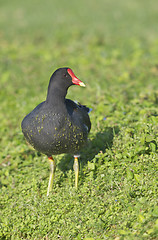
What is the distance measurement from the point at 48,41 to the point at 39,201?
823 centimetres

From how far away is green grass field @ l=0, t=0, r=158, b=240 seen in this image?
4.20 metres

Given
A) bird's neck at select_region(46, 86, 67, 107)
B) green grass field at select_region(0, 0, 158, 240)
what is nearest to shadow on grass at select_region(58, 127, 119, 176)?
green grass field at select_region(0, 0, 158, 240)

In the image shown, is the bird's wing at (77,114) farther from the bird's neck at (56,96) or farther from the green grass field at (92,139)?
the green grass field at (92,139)

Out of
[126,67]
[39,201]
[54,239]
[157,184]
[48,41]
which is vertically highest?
[48,41]

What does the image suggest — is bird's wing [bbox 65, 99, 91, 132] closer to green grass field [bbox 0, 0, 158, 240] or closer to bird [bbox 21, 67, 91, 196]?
bird [bbox 21, 67, 91, 196]

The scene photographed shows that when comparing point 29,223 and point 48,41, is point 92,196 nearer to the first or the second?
point 29,223

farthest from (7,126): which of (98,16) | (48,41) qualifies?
(98,16)

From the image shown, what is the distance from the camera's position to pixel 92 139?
5.88 meters

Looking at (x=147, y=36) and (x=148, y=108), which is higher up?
(x=147, y=36)

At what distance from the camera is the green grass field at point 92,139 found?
420cm

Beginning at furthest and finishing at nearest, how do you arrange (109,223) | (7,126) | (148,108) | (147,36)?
(147,36)
(7,126)
(148,108)
(109,223)

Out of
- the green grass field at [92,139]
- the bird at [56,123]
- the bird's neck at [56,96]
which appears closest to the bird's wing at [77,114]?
the bird at [56,123]

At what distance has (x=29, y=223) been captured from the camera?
14.6 feet

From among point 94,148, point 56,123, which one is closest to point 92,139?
point 94,148
